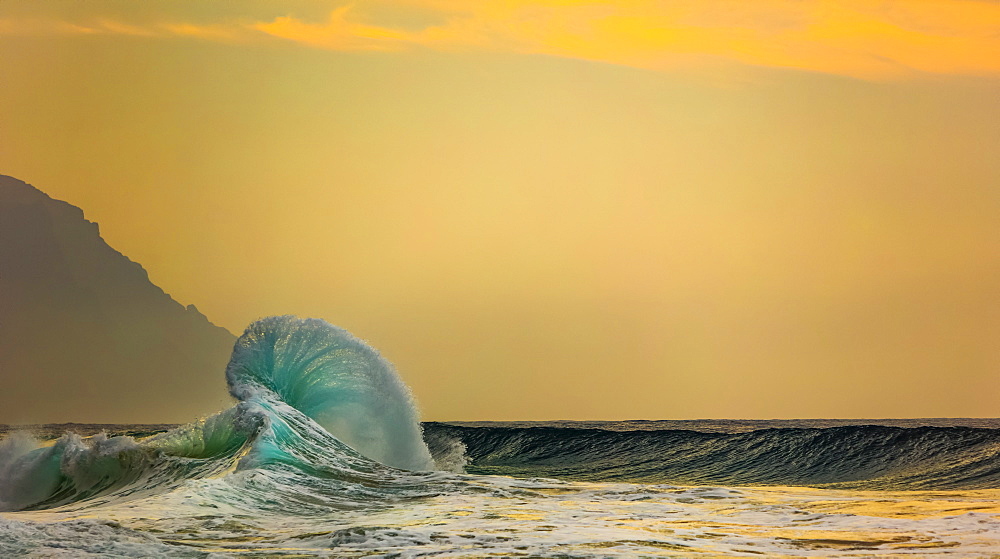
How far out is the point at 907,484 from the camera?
19.6 m

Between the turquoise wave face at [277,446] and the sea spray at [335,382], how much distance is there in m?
0.02

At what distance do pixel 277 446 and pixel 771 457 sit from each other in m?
12.6

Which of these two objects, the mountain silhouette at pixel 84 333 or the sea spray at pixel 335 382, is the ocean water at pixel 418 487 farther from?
the mountain silhouette at pixel 84 333

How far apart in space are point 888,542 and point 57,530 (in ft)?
29.7

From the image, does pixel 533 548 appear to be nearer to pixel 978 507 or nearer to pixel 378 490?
pixel 378 490

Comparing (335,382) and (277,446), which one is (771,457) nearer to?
(335,382)

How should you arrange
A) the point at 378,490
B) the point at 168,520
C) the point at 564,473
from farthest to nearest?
the point at 564,473 → the point at 378,490 → the point at 168,520

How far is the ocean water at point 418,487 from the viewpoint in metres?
10.9

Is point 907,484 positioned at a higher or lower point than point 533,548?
higher

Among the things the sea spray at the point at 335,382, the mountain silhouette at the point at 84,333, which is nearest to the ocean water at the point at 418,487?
the sea spray at the point at 335,382

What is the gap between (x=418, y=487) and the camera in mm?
15820

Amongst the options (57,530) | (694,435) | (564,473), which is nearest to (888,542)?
(57,530)

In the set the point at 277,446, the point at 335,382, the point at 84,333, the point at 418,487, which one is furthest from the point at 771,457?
the point at 84,333

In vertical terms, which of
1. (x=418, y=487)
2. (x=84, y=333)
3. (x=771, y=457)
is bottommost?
(x=418, y=487)
